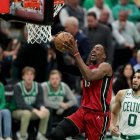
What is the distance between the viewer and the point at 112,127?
8391 mm

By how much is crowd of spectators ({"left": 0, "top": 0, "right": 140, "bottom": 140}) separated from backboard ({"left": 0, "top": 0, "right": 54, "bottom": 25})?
3.22m

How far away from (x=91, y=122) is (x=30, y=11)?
6.12ft

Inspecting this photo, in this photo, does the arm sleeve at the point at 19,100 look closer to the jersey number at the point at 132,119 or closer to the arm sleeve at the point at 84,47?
the arm sleeve at the point at 84,47

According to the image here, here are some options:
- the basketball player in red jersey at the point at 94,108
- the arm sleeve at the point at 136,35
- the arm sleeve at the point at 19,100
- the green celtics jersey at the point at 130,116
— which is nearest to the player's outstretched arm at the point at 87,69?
the basketball player in red jersey at the point at 94,108

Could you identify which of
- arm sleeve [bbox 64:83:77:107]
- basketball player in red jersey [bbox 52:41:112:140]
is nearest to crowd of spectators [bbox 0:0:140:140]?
arm sleeve [bbox 64:83:77:107]

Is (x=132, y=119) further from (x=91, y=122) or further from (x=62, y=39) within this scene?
(x=62, y=39)

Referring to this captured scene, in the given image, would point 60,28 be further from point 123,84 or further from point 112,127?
point 112,127

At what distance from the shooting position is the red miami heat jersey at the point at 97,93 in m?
8.68

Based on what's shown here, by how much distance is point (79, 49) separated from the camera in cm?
1203

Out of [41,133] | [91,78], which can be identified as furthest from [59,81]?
[91,78]

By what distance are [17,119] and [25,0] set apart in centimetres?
363

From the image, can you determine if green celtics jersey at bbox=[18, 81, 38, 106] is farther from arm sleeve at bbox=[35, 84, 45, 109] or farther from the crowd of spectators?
the crowd of spectators

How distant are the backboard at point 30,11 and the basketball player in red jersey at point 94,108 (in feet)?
3.76

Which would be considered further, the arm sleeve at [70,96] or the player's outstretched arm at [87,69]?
the arm sleeve at [70,96]
